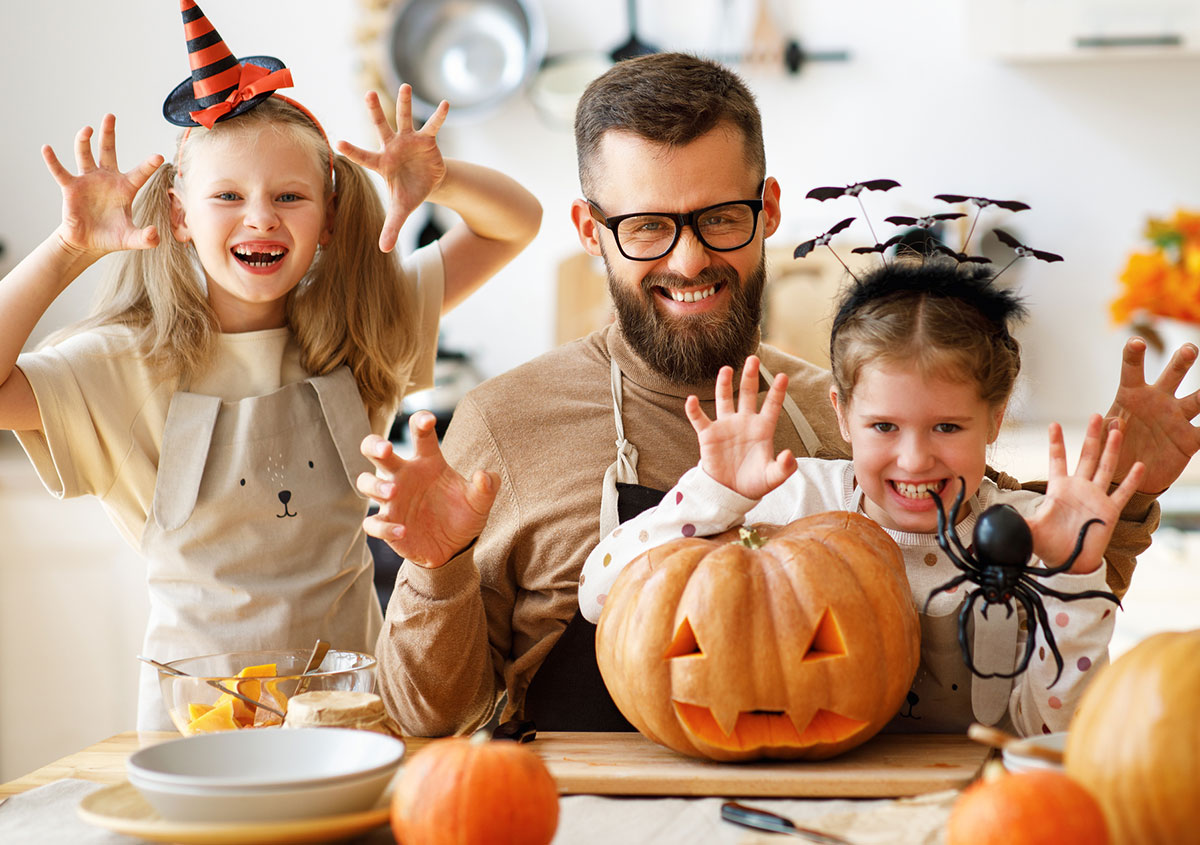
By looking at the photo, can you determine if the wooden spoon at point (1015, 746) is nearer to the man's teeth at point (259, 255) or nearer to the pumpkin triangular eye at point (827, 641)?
the pumpkin triangular eye at point (827, 641)

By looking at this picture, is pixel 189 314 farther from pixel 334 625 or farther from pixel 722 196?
pixel 722 196

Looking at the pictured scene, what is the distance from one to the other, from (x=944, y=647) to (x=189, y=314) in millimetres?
1109

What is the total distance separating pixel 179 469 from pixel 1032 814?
121 centimetres

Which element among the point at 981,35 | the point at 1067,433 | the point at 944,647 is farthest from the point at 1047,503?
the point at 981,35

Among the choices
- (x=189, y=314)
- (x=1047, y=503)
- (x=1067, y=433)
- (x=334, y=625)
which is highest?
(x=189, y=314)

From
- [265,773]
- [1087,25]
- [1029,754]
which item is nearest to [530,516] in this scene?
[265,773]

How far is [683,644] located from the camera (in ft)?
3.77

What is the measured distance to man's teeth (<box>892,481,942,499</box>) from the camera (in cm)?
134

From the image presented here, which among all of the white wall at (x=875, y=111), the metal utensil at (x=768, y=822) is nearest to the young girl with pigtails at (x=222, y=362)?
the metal utensil at (x=768, y=822)

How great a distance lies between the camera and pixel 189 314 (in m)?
1.67

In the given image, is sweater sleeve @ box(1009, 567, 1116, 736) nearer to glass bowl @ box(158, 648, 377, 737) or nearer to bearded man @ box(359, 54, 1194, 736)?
bearded man @ box(359, 54, 1194, 736)

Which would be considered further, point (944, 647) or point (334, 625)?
point (334, 625)

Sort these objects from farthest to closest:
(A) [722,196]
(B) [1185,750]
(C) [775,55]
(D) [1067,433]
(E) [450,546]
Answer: (C) [775,55] < (D) [1067,433] < (A) [722,196] < (E) [450,546] < (B) [1185,750]

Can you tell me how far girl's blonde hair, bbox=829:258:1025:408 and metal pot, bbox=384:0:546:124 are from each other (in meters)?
2.70
